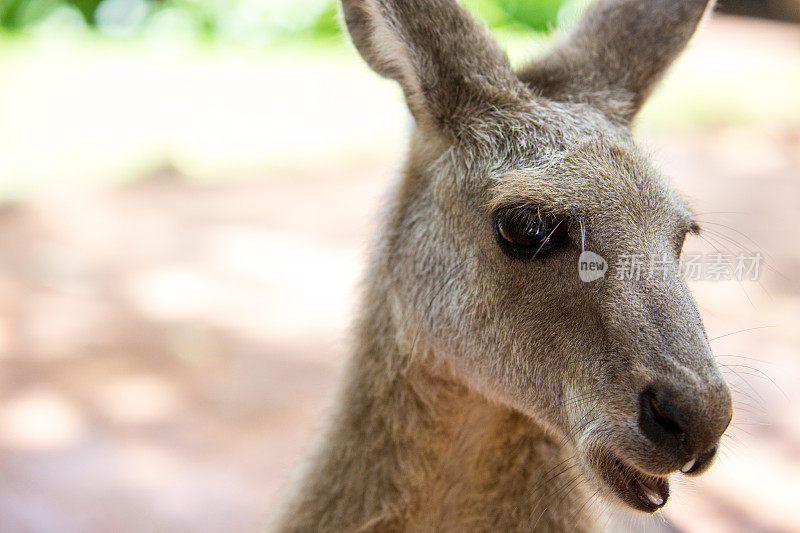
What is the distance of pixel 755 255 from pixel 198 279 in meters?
5.47

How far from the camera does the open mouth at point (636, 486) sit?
A: 2051mm

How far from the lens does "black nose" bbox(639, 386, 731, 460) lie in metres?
1.83

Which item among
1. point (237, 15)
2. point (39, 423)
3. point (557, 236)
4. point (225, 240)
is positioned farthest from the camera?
point (237, 15)

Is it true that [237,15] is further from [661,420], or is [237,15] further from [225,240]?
[661,420]

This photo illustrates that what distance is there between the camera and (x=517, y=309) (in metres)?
2.23

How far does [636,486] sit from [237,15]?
1134 centimetres

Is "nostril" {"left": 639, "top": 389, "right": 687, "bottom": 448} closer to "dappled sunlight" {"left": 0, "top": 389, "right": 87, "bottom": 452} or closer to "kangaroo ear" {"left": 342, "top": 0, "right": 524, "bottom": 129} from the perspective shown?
"kangaroo ear" {"left": 342, "top": 0, "right": 524, "bottom": 129}

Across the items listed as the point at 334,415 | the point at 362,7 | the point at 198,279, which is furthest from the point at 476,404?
the point at 198,279

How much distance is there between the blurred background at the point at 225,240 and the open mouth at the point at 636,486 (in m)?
0.33

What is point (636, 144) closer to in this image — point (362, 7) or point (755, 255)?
point (755, 255)

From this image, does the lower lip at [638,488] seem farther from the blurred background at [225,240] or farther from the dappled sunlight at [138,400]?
the dappled sunlight at [138,400]

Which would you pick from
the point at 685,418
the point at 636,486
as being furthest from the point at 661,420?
the point at 636,486

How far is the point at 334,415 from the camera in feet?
9.20

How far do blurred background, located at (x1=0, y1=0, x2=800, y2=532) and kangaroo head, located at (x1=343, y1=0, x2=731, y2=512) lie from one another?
322 mm
